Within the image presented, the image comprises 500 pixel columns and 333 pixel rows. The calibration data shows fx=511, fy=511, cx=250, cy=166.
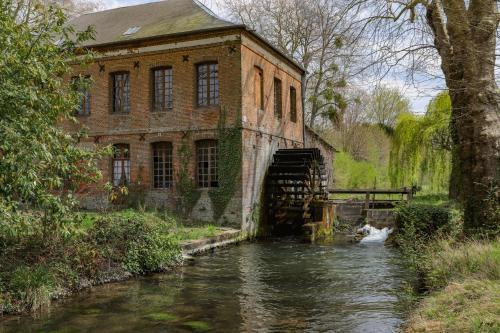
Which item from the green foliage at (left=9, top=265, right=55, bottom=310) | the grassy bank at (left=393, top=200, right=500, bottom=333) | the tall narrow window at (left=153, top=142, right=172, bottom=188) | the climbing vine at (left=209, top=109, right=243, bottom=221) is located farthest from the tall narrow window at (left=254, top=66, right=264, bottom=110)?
the green foliage at (left=9, top=265, right=55, bottom=310)

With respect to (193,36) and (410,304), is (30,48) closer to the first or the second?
(410,304)

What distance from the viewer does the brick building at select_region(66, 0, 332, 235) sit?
16.3m

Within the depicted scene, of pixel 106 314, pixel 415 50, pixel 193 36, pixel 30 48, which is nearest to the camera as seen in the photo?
pixel 106 314

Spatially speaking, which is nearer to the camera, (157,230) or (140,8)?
(157,230)

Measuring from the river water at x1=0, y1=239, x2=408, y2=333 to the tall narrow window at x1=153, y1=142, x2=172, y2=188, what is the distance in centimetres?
613

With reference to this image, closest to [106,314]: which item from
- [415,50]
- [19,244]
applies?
[19,244]

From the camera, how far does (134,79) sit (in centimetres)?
1786

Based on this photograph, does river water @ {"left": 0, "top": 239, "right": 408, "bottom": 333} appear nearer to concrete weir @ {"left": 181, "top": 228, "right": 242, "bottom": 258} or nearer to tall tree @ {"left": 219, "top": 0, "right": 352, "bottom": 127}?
concrete weir @ {"left": 181, "top": 228, "right": 242, "bottom": 258}

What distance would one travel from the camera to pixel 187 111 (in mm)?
17000

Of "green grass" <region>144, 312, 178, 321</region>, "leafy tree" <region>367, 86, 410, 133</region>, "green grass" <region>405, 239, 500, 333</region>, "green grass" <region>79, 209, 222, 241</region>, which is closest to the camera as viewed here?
"green grass" <region>405, 239, 500, 333</region>

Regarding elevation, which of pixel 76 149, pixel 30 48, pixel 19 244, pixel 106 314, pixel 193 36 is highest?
pixel 193 36

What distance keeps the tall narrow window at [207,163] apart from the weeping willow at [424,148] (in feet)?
25.9

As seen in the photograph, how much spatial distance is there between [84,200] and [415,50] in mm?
13160

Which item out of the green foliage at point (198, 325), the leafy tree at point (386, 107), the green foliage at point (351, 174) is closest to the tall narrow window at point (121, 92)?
the green foliage at point (198, 325)
